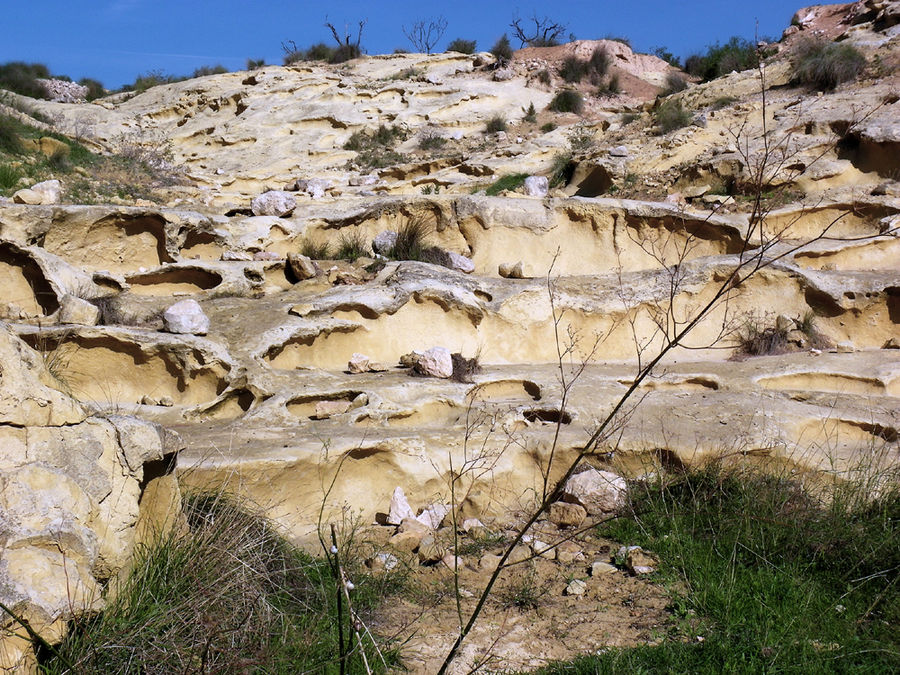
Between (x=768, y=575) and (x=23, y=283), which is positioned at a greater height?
(x=23, y=283)

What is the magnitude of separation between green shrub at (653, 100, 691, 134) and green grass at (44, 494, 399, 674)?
36.6ft

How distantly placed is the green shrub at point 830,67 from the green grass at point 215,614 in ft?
41.2

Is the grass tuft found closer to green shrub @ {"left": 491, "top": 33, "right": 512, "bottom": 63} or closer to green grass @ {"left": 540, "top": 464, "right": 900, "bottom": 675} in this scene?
green grass @ {"left": 540, "top": 464, "right": 900, "bottom": 675}

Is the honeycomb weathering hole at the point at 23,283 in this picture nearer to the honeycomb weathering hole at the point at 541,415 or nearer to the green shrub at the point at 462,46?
the honeycomb weathering hole at the point at 541,415

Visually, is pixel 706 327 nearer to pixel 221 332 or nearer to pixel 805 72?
pixel 221 332

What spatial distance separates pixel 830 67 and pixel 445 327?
944 centimetres

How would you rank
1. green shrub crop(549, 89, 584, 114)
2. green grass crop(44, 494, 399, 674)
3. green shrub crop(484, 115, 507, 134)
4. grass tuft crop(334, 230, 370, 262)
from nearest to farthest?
1. green grass crop(44, 494, 399, 674)
2. grass tuft crop(334, 230, 370, 262)
3. green shrub crop(484, 115, 507, 134)
4. green shrub crop(549, 89, 584, 114)

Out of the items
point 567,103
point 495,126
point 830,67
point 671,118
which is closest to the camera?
point 830,67

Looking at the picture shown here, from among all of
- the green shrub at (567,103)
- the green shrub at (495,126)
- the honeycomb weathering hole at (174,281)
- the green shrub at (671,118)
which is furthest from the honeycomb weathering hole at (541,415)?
the green shrub at (567,103)

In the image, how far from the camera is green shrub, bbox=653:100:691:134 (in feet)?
40.9

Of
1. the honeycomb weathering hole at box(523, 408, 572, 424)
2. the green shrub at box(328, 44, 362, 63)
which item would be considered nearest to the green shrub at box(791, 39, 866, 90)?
the honeycomb weathering hole at box(523, 408, 572, 424)

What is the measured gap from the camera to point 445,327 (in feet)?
23.4

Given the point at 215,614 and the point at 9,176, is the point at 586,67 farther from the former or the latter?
the point at 215,614

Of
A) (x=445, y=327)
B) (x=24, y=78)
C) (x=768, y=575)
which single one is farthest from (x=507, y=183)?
(x=24, y=78)
